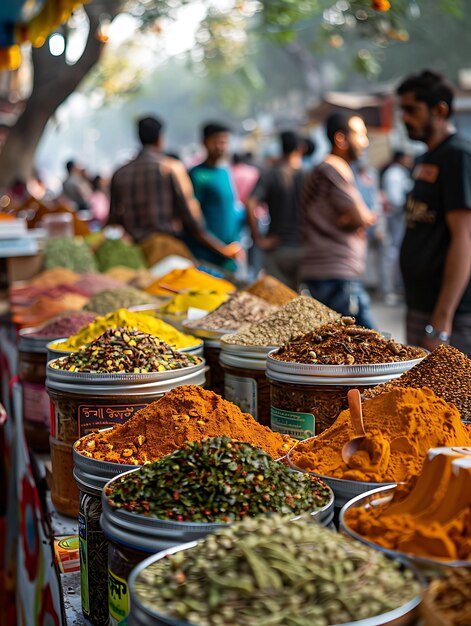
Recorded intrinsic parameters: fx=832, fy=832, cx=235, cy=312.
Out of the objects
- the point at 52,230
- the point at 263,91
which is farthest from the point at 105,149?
the point at 52,230

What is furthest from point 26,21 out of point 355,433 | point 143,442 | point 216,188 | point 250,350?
point 355,433

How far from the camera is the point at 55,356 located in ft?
6.71

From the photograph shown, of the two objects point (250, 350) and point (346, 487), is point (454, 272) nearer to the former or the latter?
point (250, 350)

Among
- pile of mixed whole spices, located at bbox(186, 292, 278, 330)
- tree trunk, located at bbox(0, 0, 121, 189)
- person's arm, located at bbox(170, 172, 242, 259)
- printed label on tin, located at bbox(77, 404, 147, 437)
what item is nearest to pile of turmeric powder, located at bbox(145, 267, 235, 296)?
pile of mixed whole spices, located at bbox(186, 292, 278, 330)

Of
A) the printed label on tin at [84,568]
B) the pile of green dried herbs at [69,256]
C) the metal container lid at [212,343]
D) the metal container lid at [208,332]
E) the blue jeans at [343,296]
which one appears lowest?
the blue jeans at [343,296]

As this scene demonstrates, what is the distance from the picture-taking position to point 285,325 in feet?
6.63

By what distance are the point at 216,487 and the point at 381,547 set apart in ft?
0.87

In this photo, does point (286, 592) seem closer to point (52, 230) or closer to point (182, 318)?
point (182, 318)

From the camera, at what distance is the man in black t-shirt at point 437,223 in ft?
10.3

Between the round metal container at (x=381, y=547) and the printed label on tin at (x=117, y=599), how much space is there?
1.03 ft

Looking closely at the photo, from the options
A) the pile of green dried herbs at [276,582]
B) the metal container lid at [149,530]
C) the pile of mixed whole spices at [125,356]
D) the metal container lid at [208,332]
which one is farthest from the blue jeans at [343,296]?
the pile of green dried herbs at [276,582]

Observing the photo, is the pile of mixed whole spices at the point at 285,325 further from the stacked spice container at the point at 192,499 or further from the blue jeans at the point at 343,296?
the blue jeans at the point at 343,296

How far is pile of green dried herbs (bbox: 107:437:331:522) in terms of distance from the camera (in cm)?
113

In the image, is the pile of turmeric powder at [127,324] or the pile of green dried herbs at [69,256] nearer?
the pile of turmeric powder at [127,324]
